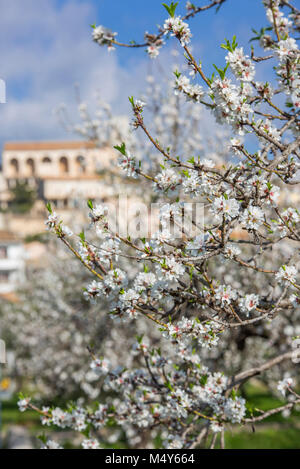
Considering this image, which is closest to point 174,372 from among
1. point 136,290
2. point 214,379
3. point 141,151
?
point 214,379

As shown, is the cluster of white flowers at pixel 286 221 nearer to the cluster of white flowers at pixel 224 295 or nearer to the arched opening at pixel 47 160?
the cluster of white flowers at pixel 224 295

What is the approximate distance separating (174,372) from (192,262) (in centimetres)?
148

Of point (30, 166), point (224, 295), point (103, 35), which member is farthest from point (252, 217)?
point (30, 166)

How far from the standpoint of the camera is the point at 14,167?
91375 mm

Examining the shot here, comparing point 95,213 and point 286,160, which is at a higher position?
point 286,160

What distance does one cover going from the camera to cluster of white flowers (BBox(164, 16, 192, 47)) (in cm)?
296

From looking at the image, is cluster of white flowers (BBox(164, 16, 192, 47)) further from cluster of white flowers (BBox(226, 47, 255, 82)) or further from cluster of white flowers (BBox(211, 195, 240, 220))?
cluster of white flowers (BBox(211, 195, 240, 220))

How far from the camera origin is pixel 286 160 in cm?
317

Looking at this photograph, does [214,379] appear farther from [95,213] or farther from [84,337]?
[84,337]

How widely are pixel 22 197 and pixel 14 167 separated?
12.2 m

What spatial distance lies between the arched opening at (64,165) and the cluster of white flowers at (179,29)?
82.1 metres

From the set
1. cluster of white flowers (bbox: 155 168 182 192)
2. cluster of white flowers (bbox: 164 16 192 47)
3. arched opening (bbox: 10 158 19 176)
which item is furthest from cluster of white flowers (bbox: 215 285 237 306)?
arched opening (bbox: 10 158 19 176)
